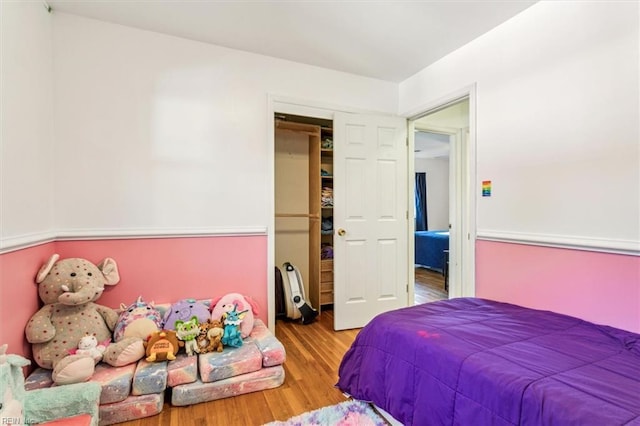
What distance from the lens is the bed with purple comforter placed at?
94cm

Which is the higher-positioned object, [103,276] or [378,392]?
[103,276]

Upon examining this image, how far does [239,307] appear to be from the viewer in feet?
7.77

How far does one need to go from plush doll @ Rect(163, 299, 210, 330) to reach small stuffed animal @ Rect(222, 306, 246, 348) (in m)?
0.23

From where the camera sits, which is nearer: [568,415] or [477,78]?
[568,415]

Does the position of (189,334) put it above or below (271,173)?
below

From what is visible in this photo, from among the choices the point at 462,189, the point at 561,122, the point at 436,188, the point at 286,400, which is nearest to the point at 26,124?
the point at 286,400

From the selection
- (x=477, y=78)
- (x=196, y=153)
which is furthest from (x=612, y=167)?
(x=196, y=153)

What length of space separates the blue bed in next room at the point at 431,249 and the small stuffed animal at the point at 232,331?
4.10 metres

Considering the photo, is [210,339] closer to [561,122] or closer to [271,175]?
[271,175]

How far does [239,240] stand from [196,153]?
2.52 feet

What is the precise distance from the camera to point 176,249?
94.7 inches

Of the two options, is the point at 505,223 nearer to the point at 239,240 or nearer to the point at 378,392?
the point at 378,392

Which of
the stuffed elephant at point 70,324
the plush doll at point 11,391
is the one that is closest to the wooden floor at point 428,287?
the stuffed elephant at point 70,324

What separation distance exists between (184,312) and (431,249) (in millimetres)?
4486
